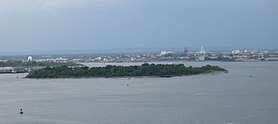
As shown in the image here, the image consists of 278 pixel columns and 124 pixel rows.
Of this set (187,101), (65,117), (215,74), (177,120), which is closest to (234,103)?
(187,101)

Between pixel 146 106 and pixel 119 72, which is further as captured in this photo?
pixel 119 72

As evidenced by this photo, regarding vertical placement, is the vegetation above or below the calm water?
above

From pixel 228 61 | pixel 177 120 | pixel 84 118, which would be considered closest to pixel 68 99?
pixel 84 118

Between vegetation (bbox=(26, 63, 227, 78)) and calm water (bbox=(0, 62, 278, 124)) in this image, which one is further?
vegetation (bbox=(26, 63, 227, 78))

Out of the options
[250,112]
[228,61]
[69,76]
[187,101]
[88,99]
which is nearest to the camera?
[250,112]

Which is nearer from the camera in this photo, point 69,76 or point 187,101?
point 187,101

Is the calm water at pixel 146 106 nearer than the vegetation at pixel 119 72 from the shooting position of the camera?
Yes

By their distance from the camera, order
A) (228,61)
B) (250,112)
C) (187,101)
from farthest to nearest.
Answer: (228,61)
(187,101)
(250,112)

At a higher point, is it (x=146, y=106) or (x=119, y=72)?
(x=119, y=72)

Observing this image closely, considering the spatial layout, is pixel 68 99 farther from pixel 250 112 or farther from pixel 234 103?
pixel 250 112

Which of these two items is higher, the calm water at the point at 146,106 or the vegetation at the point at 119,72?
the vegetation at the point at 119,72
